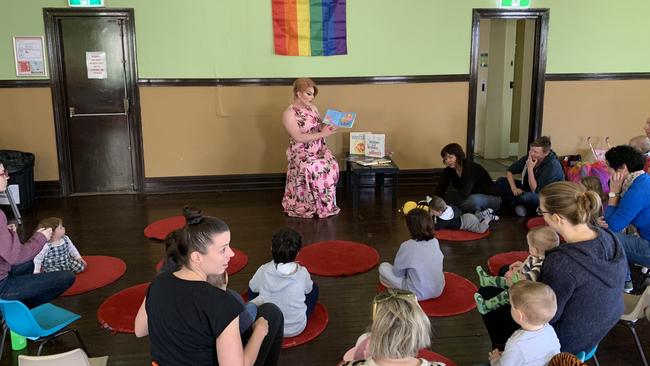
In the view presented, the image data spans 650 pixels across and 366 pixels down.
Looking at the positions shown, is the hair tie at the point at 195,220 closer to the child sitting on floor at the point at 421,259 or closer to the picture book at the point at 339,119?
the child sitting on floor at the point at 421,259

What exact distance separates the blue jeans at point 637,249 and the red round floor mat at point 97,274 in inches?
142

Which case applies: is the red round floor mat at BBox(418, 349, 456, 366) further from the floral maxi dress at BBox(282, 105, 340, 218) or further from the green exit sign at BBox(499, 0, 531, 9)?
the green exit sign at BBox(499, 0, 531, 9)

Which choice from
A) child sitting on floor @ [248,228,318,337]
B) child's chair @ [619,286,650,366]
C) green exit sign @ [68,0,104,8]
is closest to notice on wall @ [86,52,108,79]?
green exit sign @ [68,0,104,8]

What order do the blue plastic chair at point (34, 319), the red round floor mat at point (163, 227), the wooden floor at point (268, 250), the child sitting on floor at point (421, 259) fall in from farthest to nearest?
the red round floor mat at point (163, 227) < the child sitting on floor at point (421, 259) < the wooden floor at point (268, 250) < the blue plastic chair at point (34, 319)

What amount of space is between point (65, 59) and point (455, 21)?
177 inches

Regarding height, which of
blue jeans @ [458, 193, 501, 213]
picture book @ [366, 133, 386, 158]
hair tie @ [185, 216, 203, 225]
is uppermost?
hair tie @ [185, 216, 203, 225]

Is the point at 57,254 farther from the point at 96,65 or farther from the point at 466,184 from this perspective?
the point at 466,184

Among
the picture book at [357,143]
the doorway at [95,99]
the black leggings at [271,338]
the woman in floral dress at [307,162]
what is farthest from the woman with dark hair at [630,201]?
the doorway at [95,99]

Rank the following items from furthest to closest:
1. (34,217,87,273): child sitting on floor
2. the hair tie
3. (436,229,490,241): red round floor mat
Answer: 1. (436,229,490,241): red round floor mat
2. (34,217,87,273): child sitting on floor
3. the hair tie

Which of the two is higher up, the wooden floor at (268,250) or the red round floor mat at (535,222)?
the red round floor mat at (535,222)

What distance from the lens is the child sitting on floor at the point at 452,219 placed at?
536 centimetres

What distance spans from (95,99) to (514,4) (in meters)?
5.02

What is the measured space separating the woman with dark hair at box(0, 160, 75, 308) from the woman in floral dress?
2933 mm

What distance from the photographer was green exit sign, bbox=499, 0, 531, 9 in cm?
716
